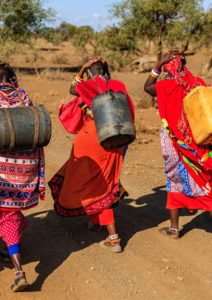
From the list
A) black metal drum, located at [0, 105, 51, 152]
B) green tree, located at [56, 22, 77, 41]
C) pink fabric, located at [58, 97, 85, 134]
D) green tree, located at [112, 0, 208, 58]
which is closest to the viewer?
black metal drum, located at [0, 105, 51, 152]

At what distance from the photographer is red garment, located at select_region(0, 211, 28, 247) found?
14.0 ft

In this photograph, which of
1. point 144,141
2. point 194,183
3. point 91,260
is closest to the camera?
point 91,260

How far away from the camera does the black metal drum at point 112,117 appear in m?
4.34

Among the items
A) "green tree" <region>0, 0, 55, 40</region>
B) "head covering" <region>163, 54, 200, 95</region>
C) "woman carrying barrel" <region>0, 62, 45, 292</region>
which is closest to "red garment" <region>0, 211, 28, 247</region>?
"woman carrying barrel" <region>0, 62, 45, 292</region>

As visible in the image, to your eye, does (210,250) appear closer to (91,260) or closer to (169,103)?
(91,260)

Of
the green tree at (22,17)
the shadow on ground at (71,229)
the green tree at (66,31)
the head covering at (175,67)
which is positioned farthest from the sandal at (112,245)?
the green tree at (66,31)

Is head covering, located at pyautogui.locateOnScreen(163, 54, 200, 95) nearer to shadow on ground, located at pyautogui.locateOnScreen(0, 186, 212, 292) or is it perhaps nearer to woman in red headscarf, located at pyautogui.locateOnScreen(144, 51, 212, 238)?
woman in red headscarf, located at pyautogui.locateOnScreen(144, 51, 212, 238)

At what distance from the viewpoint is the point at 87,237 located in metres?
5.35

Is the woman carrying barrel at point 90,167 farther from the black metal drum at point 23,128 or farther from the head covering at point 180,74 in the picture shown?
the black metal drum at point 23,128

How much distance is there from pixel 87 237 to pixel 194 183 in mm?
1263

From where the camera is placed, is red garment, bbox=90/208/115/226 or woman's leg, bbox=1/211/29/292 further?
red garment, bbox=90/208/115/226

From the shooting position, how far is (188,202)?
17.3ft

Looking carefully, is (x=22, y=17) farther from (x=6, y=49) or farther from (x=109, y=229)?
(x=109, y=229)

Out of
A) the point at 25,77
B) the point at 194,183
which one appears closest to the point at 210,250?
the point at 194,183
